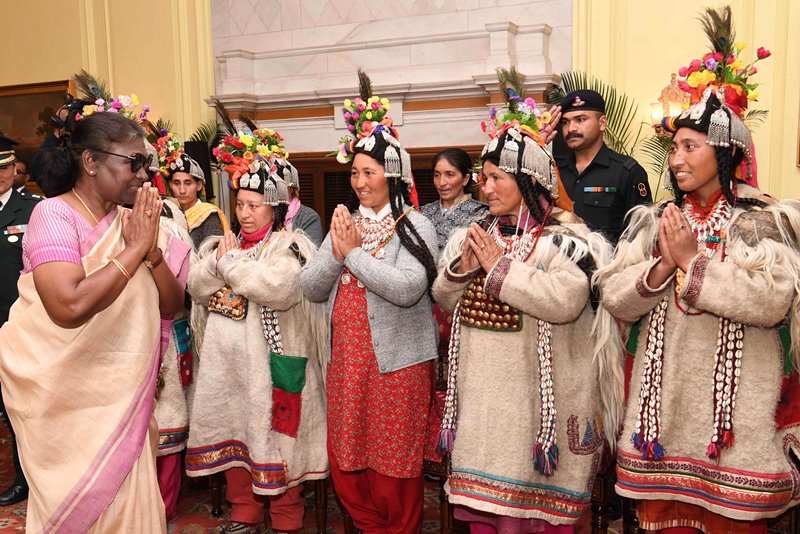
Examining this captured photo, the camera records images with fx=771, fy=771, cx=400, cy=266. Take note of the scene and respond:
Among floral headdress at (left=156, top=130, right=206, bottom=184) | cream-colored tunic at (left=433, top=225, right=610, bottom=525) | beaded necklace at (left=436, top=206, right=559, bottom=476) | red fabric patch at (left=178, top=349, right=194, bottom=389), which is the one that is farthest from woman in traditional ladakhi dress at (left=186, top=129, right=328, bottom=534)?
floral headdress at (left=156, top=130, right=206, bottom=184)

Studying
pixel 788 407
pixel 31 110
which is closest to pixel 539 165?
pixel 788 407

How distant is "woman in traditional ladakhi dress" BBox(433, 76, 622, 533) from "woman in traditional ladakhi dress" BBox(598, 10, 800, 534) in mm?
187

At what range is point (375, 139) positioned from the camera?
3400 millimetres

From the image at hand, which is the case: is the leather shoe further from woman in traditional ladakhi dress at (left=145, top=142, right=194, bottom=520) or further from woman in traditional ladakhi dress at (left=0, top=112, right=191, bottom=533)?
woman in traditional ladakhi dress at (left=0, top=112, right=191, bottom=533)

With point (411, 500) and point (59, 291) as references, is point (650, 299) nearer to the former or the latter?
point (411, 500)

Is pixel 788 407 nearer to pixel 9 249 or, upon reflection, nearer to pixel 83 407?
pixel 83 407

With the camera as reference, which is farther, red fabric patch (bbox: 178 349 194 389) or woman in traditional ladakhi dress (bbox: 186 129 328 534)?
red fabric patch (bbox: 178 349 194 389)

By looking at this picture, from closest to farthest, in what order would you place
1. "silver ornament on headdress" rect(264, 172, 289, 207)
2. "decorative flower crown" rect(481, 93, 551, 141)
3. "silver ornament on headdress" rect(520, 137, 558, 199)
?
"silver ornament on headdress" rect(520, 137, 558, 199) → "decorative flower crown" rect(481, 93, 551, 141) → "silver ornament on headdress" rect(264, 172, 289, 207)

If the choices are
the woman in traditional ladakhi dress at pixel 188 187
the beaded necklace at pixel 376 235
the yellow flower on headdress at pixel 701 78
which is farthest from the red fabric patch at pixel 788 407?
the woman in traditional ladakhi dress at pixel 188 187

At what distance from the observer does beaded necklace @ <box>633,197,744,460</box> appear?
8.65 feet

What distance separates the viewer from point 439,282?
3.19 metres

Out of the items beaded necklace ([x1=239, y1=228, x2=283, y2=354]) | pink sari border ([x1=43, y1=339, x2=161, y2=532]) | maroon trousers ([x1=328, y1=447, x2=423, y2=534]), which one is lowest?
maroon trousers ([x1=328, y1=447, x2=423, y2=534])

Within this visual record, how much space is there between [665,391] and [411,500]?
1259 millimetres

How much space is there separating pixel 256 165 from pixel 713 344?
2.23 meters
